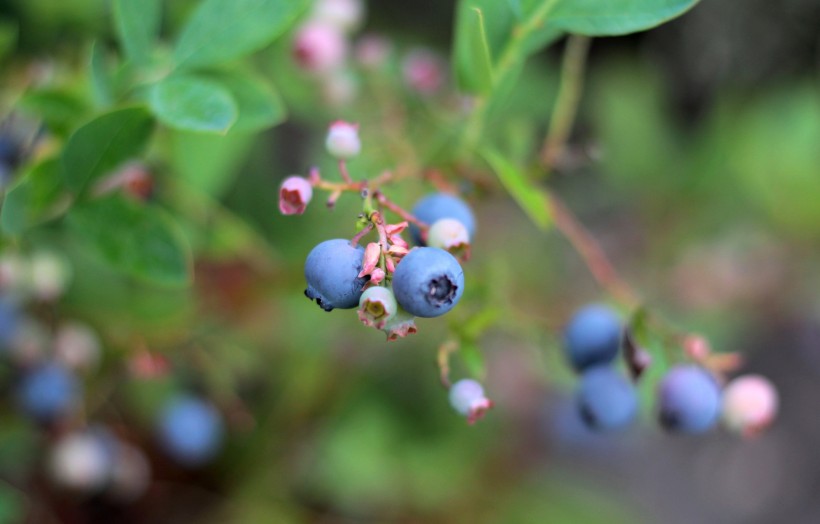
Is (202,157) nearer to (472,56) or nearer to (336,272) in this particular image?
(472,56)

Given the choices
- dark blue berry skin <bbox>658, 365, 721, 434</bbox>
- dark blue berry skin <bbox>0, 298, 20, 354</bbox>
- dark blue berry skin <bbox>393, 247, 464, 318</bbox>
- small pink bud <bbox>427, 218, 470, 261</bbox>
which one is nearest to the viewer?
dark blue berry skin <bbox>393, 247, 464, 318</bbox>

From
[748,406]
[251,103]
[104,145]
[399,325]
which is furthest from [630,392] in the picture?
[104,145]

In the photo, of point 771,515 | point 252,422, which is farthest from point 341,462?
point 771,515

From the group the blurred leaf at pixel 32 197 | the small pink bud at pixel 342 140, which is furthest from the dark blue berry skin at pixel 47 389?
the small pink bud at pixel 342 140

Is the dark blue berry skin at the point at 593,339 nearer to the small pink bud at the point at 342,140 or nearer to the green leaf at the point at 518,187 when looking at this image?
the green leaf at the point at 518,187

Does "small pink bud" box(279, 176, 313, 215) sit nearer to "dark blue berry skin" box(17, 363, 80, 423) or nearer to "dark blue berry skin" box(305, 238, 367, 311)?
"dark blue berry skin" box(305, 238, 367, 311)

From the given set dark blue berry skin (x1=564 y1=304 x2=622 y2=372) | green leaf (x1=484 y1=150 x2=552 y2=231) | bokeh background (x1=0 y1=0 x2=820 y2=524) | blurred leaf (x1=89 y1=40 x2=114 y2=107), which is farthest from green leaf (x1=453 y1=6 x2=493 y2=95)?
blurred leaf (x1=89 y1=40 x2=114 y2=107)

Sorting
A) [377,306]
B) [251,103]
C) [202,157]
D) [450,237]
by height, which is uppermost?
[202,157]
